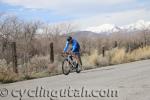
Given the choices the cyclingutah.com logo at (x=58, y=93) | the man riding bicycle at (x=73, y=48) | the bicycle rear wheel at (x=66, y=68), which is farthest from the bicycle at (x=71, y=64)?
the cyclingutah.com logo at (x=58, y=93)

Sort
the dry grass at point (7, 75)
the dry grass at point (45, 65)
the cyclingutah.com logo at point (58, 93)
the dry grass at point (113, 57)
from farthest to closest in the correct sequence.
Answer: the dry grass at point (113, 57), the dry grass at point (45, 65), the dry grass at point (7, 75), the cyclingutah.com logo at point (58, 93)

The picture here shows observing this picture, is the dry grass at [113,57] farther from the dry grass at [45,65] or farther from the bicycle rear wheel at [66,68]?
the bicycle rear wheel at [66,68]

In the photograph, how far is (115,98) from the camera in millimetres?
11133

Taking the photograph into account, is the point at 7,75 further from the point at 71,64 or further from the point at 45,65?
the point at 45,65

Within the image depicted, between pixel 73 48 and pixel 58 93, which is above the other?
pixel 73 48

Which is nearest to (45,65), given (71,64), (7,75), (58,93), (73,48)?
(71,64)

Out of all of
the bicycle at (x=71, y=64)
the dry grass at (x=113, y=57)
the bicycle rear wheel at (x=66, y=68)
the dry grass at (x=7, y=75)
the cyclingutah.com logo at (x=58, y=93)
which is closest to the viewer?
the cyclingutah.com logo at (x=58, y=93)

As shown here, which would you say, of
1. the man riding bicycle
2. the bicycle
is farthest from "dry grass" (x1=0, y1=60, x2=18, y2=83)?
the man riding bicycle

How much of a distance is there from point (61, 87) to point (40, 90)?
95 centimetres

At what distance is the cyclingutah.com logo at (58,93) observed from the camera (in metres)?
11.6

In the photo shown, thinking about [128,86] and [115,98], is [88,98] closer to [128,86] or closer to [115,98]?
[115,98]

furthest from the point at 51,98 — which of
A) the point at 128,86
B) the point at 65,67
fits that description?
the point at 65,67

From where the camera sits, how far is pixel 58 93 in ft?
40.4

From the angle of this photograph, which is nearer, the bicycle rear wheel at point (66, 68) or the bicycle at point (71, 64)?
the bicycle rear wheel at point (66, 68)
